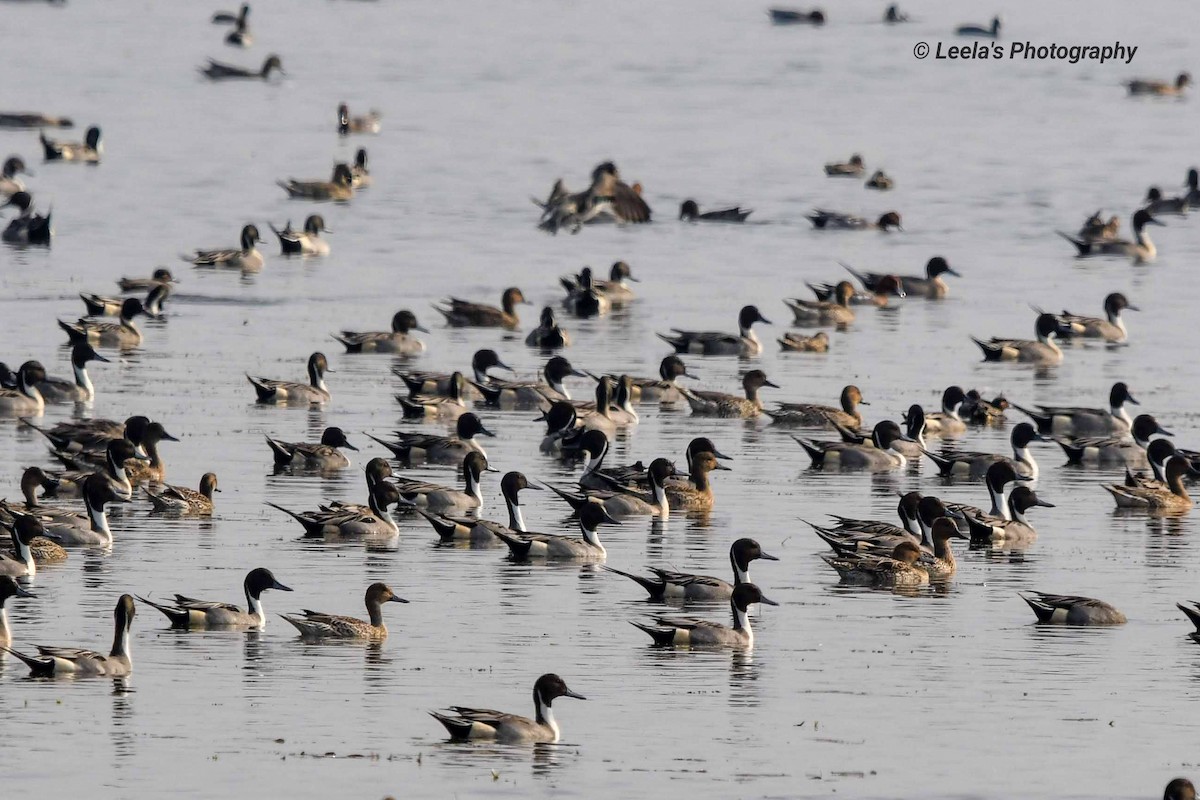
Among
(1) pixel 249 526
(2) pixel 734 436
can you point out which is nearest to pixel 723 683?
(1) pixel 249 526

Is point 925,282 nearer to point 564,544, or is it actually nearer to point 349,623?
point 564,544

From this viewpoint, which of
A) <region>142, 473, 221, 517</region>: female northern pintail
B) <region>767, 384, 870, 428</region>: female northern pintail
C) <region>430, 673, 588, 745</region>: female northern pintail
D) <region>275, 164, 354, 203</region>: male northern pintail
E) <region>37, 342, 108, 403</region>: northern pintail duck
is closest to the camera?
<region>430, 673, 588, 745</region>: female northern pintail

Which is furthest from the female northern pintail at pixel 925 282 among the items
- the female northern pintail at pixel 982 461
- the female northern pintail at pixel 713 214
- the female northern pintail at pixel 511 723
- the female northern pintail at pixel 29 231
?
the female northern pintail at pixel 511 723

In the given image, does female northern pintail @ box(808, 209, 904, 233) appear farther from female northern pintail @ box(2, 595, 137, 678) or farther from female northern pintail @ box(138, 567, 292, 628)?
female northern pintail @ box(2, 595, 137, 678)

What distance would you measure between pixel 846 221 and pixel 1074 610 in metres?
39.5

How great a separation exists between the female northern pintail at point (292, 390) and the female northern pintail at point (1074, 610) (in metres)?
14.8

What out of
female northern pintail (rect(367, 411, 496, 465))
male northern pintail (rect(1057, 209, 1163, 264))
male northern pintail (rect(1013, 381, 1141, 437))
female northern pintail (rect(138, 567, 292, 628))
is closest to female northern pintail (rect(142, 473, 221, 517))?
female northern pintail (rect(367, 411, 496, 465))

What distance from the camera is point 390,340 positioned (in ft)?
130

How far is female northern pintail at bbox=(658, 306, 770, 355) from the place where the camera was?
40.0 m

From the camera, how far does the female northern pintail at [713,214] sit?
5941 centimetres

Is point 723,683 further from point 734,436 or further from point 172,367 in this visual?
point 172,367

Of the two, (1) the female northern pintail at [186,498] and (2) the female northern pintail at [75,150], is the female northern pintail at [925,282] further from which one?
(2) the female northern pintail at [75,150]

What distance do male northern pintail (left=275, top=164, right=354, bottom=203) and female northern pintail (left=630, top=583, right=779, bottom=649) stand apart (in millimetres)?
44013

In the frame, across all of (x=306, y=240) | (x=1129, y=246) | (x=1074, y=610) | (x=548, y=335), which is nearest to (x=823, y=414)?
(x=548, y=335)
